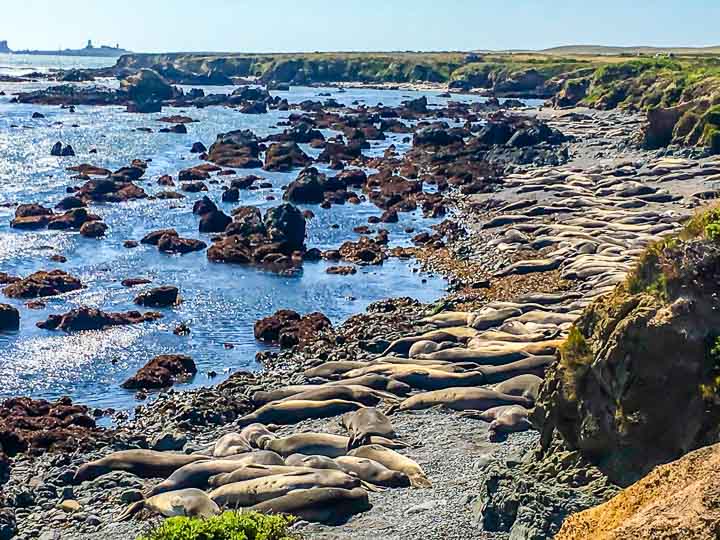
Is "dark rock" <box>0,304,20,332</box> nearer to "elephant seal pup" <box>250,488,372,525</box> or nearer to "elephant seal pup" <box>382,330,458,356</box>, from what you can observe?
"elephant seal pup" <box>382,330,458,356</box>

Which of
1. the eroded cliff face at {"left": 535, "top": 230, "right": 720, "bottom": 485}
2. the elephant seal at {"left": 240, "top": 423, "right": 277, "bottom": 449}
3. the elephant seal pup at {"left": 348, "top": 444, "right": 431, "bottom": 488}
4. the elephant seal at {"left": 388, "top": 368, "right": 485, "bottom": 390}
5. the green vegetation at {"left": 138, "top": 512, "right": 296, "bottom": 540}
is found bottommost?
the elephant seal at {"left": 240, "top": 423, "right": 277, "bottom": 449}

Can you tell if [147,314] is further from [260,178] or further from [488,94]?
[488,94]

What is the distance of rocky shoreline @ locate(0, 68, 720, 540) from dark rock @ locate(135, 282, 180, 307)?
6277 mm

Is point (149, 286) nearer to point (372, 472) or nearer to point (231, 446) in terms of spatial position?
point (231, 446)

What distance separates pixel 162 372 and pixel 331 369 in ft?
15.9

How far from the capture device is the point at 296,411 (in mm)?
22016

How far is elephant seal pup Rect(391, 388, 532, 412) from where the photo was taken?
21547mm

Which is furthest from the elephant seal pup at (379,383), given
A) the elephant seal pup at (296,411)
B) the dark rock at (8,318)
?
the dark rock at (8,318)

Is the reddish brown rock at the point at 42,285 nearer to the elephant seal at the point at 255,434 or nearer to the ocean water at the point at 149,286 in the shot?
the ocean water at the point at 149,286

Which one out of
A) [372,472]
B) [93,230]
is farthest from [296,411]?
[93,230]

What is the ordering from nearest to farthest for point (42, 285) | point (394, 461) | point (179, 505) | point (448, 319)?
1. point (179, 505)
2. point (394, 461)
3. point (448, 319)
4. point (42, 285)

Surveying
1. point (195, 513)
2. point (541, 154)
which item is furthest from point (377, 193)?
point (195, 513)

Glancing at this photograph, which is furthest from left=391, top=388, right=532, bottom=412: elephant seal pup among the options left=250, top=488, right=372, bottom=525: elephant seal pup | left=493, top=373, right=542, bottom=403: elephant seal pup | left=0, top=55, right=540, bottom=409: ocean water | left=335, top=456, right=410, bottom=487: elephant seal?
left=0, top=55, right=540, bottom=409: ocean water

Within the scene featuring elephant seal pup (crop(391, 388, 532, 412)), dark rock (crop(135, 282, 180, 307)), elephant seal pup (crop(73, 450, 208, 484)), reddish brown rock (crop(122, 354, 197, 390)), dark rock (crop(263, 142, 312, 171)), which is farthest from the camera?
dark rock (crop(263, 142, 312, 171))
